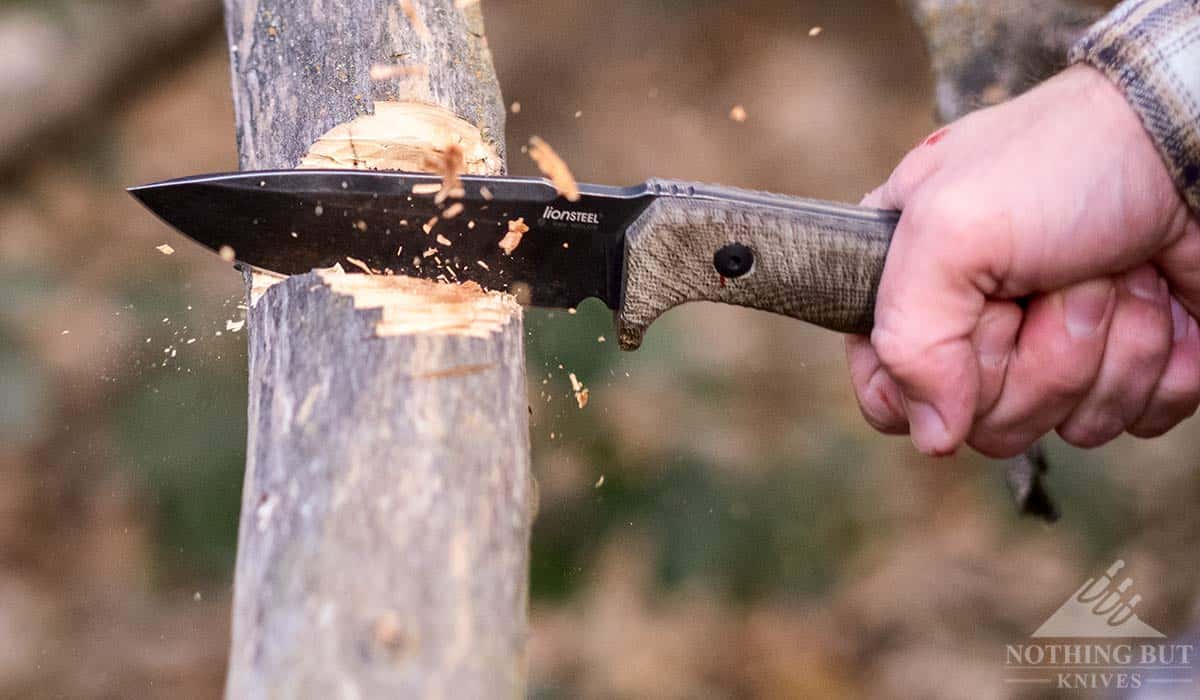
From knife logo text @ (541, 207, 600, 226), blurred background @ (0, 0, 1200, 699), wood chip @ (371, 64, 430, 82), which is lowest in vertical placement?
blurred background @ (0, 0, 1200, 699)

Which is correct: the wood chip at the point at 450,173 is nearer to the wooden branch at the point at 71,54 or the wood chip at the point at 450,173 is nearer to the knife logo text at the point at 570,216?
the knife logo text at the point at 570,216

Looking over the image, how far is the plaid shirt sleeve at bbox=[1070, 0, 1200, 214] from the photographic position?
1.51 m

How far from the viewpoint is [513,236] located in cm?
166

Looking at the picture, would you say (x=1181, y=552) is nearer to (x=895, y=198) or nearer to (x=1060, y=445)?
(x=1060, y=445)

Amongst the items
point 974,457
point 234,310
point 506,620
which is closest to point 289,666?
point 506,620

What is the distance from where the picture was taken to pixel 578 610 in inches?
134

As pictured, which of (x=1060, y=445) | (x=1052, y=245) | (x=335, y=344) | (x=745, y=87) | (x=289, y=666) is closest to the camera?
(x=289, y=666)

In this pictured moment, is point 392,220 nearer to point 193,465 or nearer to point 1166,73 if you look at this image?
point 1166,73

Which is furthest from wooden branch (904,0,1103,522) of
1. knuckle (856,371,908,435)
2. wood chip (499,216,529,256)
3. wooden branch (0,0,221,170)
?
wooden branch (0,0,221,170)

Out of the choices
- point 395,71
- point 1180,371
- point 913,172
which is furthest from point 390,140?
point 1180,371

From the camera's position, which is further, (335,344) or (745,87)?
(745,87)

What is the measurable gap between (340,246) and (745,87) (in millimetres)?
3428

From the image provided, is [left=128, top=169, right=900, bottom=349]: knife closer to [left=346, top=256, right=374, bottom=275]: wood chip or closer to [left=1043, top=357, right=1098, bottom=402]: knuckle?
[left=346, top=256, right=374, bottom=275]: wood chip

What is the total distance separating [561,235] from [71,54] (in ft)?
11.1
